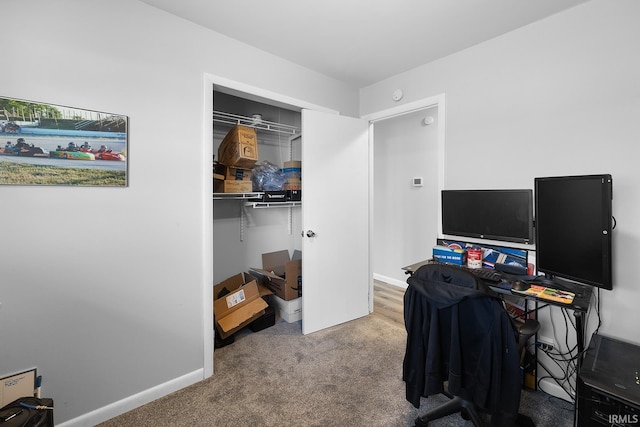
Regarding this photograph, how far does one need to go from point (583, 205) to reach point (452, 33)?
1504 mm

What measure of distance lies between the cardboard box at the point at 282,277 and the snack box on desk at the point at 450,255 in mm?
1431

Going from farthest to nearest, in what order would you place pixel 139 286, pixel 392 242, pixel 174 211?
pixel 392 242, pixel 174 211, pixel 139 286

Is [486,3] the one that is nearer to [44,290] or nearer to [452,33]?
[452,33]

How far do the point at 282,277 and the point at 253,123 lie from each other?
1697 millimetres

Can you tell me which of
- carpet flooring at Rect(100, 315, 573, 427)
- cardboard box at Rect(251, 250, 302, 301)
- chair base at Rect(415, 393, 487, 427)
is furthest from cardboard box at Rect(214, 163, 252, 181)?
chair base at Rect(415, 393, 487, 427)

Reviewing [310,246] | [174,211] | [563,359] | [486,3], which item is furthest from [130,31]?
[563,359]

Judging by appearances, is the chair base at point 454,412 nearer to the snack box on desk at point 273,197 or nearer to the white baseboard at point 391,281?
the snack box on desk at point 273,197

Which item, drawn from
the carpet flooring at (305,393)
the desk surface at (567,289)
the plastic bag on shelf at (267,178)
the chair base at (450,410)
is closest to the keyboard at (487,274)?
the desk surface at (567,289)

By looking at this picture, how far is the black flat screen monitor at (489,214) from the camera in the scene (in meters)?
2.01

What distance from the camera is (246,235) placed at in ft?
10.9

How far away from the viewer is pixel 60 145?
5.16 ft

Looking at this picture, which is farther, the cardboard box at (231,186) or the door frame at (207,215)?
the cardboard box at (231,186)

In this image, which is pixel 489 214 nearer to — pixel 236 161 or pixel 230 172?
pixel 236 161

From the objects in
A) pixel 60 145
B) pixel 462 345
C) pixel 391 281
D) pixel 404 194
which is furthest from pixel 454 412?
pixel 404 194
